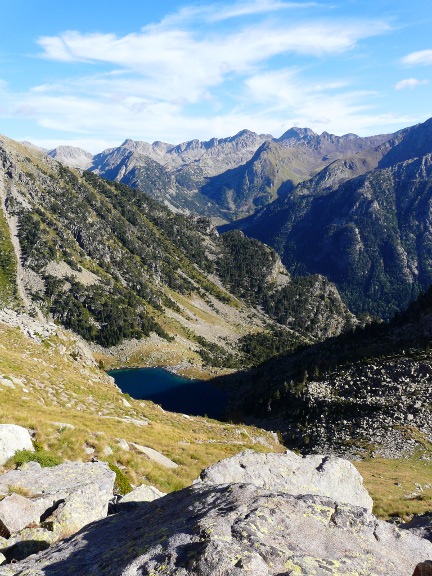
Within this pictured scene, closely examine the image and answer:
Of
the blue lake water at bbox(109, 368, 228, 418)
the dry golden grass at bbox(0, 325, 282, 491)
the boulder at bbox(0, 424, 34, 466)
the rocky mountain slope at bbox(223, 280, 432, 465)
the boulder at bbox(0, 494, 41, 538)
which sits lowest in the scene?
the blue lake water at bbox(109, 368, 228, 418)

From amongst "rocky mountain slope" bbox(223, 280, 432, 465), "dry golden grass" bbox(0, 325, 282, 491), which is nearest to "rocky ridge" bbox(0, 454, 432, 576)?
"dry golden grass" bbox(0, 325, 282, 491)

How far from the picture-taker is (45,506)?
1256cm

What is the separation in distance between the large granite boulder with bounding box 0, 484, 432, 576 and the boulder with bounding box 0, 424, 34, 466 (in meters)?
9.41

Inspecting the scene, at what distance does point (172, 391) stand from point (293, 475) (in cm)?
12530

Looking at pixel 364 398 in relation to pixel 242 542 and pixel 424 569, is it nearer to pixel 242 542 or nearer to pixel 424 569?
pixel 424 569

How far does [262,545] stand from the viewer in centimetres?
724

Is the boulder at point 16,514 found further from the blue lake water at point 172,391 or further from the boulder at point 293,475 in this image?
the blue lake water at point 172,391

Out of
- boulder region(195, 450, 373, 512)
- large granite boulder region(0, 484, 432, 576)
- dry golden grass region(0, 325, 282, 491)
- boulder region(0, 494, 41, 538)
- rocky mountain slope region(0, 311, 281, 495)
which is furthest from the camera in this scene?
dry golden grass region(0, 325, 282, 491)

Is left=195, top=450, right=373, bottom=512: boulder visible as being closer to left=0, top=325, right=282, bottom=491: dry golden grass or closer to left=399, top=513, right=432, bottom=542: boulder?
left=399, top=513, right=432, bottom=542: boulder

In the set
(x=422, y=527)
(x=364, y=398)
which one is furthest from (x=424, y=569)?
(x=364, y=398)

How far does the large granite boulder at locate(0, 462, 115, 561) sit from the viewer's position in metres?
10.5

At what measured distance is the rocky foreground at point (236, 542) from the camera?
6922mm

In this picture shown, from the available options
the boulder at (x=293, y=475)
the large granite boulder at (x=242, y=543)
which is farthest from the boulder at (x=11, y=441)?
the boulder at (x=293, y=475)

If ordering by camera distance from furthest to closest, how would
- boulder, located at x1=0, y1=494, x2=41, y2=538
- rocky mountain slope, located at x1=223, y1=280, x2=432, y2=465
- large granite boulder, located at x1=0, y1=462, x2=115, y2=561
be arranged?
rocky mountain slope, located at x1=223, y1=280, x2=432, y2=465
boulder, located at x1=0, y1=494, x2=41, y2=538
large granite boulder, located at x1=0, y1=462, x2=115, y2=561
